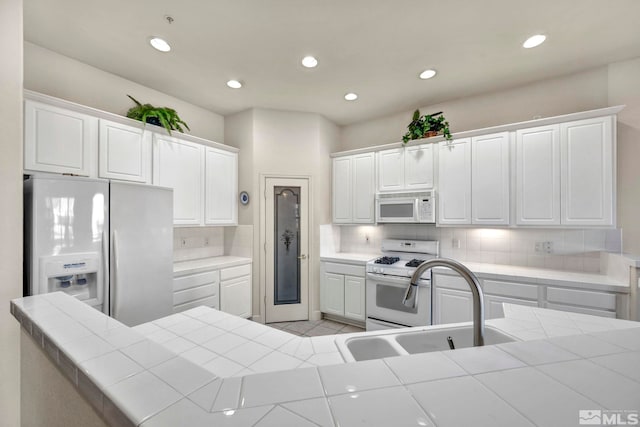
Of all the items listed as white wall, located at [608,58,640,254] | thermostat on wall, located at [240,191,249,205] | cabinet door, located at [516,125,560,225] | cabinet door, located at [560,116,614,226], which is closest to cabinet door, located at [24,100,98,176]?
thermostat on wall, located at [240,191,249,205]

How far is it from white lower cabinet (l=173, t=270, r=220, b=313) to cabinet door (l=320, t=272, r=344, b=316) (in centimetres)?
139

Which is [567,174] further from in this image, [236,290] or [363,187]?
[236,290]

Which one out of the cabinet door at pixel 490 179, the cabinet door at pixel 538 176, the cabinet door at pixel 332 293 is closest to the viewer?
the cabinet door at pixel 538 176

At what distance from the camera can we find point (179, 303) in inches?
106

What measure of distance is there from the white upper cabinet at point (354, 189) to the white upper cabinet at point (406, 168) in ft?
0.52

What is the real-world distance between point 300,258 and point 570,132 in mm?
3285

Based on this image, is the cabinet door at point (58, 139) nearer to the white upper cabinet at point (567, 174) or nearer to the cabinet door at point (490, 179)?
the cabinet door at point (490, 179)

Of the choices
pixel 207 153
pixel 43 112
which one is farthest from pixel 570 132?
pixel 43 112

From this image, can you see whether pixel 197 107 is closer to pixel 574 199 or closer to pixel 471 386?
pixel 471 386

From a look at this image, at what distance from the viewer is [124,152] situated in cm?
252

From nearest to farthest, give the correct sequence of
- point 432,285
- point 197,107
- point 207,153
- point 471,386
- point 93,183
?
point 471,386, point 93,183, point 432,285, point 207,153, point 197,107

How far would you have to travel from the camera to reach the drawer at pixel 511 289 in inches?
96.3

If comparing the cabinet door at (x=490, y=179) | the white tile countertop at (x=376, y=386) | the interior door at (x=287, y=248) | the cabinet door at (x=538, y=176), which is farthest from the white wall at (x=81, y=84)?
the cabinet door at (x=538, y=176)

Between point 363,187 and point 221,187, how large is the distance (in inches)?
77.2
